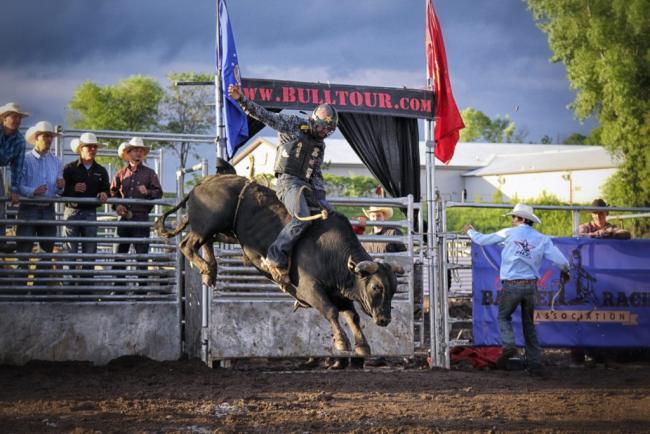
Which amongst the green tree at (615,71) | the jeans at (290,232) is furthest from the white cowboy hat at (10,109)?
the green tree at (615,71)

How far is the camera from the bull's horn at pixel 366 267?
7779 millimetres

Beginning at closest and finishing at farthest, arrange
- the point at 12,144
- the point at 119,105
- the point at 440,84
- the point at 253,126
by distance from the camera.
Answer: the point at 12,144
the point at 253,126
the point at 440,84
the point at 119,105

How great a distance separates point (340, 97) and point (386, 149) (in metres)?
0.96

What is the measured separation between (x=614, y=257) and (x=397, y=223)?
336 centimetres

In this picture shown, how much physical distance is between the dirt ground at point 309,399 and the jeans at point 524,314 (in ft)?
1.18

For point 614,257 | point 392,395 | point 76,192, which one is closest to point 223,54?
point 76,192

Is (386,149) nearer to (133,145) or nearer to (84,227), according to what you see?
(133,145)

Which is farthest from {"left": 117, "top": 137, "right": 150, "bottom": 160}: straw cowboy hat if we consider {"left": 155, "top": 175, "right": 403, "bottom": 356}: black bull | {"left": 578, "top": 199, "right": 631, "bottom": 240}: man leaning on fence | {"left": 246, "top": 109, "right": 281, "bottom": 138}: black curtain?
{"left": 578, "top": 199, "right": 631, "bottom": 240}: man leaning on fence

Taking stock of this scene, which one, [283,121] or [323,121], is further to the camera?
[283,121]

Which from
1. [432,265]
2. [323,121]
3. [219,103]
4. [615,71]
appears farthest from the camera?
[615,71]

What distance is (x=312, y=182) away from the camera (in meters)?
8.80

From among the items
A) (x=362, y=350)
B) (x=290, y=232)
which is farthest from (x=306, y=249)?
(x=362, y=350)

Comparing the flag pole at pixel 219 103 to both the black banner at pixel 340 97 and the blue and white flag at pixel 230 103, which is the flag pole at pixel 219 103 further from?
the black banner at pixel 340 97

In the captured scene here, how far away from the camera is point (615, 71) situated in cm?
3581
